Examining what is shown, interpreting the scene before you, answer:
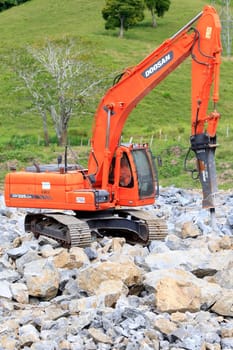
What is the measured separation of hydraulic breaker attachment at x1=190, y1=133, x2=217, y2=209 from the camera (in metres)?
14.5

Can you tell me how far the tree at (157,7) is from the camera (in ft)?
238

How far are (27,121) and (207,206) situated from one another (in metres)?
32.1

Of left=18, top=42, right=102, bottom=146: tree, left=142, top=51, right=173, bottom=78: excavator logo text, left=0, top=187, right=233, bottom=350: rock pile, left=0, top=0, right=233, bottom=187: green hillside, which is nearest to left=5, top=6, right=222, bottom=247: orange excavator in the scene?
left=142, top=51, right=173, bottom=78: excavator logo text

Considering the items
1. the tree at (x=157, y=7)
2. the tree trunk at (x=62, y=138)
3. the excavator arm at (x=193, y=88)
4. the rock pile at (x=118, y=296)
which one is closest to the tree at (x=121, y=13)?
the tree at (x=157, y=7)

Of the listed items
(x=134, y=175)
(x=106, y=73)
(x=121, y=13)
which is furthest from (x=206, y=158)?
(x=121, y=13)

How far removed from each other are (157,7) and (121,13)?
6.09 meters

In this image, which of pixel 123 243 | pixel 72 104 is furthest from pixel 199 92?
pixel 72 104

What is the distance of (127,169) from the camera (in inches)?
567

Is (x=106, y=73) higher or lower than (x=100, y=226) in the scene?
lower

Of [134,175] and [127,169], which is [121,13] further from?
[134,175]

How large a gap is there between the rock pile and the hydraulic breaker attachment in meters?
1.18

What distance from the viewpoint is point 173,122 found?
149 feet

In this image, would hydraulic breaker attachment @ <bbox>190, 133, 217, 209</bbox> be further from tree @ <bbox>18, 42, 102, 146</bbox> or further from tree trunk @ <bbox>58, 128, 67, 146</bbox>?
tree trunk @ <bbox>58, 128, 67, 146</bbox>

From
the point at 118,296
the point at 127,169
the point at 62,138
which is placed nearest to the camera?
the point at 118,296
